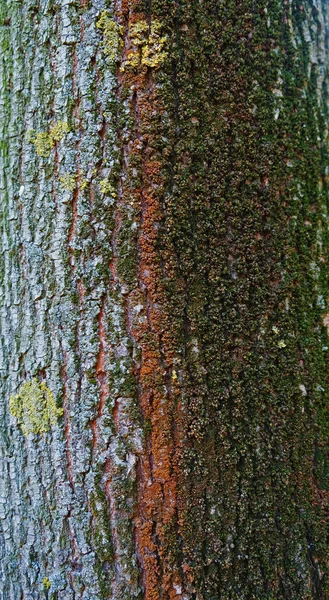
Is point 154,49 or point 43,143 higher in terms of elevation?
point 154,49

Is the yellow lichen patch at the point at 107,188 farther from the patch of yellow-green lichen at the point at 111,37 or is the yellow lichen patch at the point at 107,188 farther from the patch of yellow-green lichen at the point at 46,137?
the patch of yellow-green lichen at the point at 111,37

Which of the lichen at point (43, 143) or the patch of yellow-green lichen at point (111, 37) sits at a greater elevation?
the patch of yellow-green lichen at point (111, 37)

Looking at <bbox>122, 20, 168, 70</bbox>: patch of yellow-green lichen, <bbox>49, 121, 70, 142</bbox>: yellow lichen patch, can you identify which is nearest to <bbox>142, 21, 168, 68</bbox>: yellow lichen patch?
<bbox>122, 20, 168, 70</bbox>: patch of yellow-green lichen

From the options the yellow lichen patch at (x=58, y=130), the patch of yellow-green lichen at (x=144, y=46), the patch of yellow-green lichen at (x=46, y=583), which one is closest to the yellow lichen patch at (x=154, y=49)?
the patch of yellow-green lichen at (x=144, y=46)

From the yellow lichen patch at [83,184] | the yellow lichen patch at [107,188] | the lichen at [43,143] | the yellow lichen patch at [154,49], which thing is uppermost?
the yellow lichen patch at [154,49]

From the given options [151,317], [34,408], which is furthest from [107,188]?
[34,408]

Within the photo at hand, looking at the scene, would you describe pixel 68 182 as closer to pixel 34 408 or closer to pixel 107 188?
pixel 107 188
